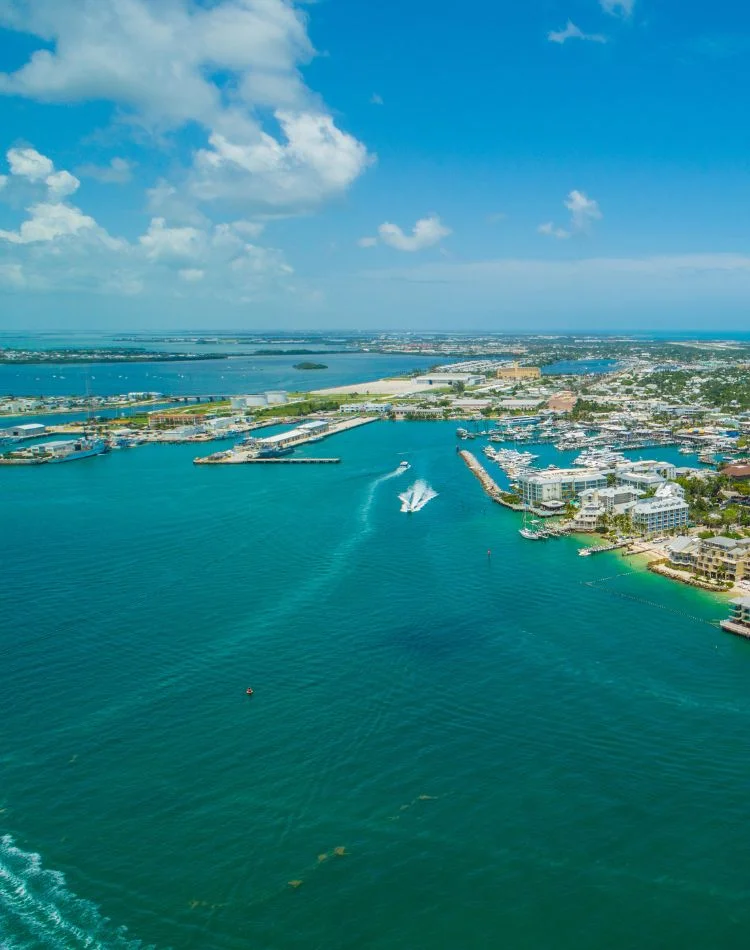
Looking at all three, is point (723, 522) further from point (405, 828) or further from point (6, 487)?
point (6, 487)

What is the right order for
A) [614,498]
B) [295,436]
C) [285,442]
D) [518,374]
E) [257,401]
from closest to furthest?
[614,498] → [285,442] → [295,436] → [257,401] → [518,374]

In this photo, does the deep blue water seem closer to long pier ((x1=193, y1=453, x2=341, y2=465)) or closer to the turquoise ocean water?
long pier ((x1=193, y1=453, x2=341, y2=465))

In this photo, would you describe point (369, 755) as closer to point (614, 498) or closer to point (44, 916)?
point (44, 916)

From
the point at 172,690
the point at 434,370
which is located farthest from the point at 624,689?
the point at 434,370

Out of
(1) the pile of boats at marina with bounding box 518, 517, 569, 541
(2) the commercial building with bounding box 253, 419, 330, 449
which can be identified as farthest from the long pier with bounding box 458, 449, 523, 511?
(2) the commercial building with bounding box 253, 419, 330, 449

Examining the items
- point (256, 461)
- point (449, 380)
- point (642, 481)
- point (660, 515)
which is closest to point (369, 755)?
point (660, 515)

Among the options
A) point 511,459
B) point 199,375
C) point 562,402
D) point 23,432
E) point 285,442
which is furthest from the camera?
point 199,375
